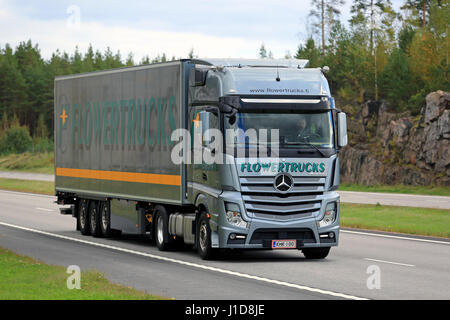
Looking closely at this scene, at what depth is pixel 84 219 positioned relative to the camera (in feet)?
86.8

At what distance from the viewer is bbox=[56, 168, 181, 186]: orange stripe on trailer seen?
20516 mm

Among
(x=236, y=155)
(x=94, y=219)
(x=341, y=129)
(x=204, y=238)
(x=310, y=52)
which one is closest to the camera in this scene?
(x=236, y=155)

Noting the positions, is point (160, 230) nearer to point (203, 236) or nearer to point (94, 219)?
point (203, 236)

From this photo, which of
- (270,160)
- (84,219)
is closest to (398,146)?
(84,219)

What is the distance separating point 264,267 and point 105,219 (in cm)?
847

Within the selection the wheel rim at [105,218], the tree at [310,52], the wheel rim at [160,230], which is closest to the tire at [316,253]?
the wheel rim at [160,230]

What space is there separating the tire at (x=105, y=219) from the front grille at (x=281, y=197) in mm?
7407

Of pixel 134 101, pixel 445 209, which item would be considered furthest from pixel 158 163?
pixel 445 209

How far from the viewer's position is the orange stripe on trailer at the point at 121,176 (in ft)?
67.3

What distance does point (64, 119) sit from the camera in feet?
90.3

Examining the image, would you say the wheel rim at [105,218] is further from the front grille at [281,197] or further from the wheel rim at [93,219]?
the front grille at [281,197]

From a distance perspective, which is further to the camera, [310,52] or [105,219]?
[310,52]

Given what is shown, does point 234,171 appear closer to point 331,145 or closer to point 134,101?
point 331,145

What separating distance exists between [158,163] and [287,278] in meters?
6.31
